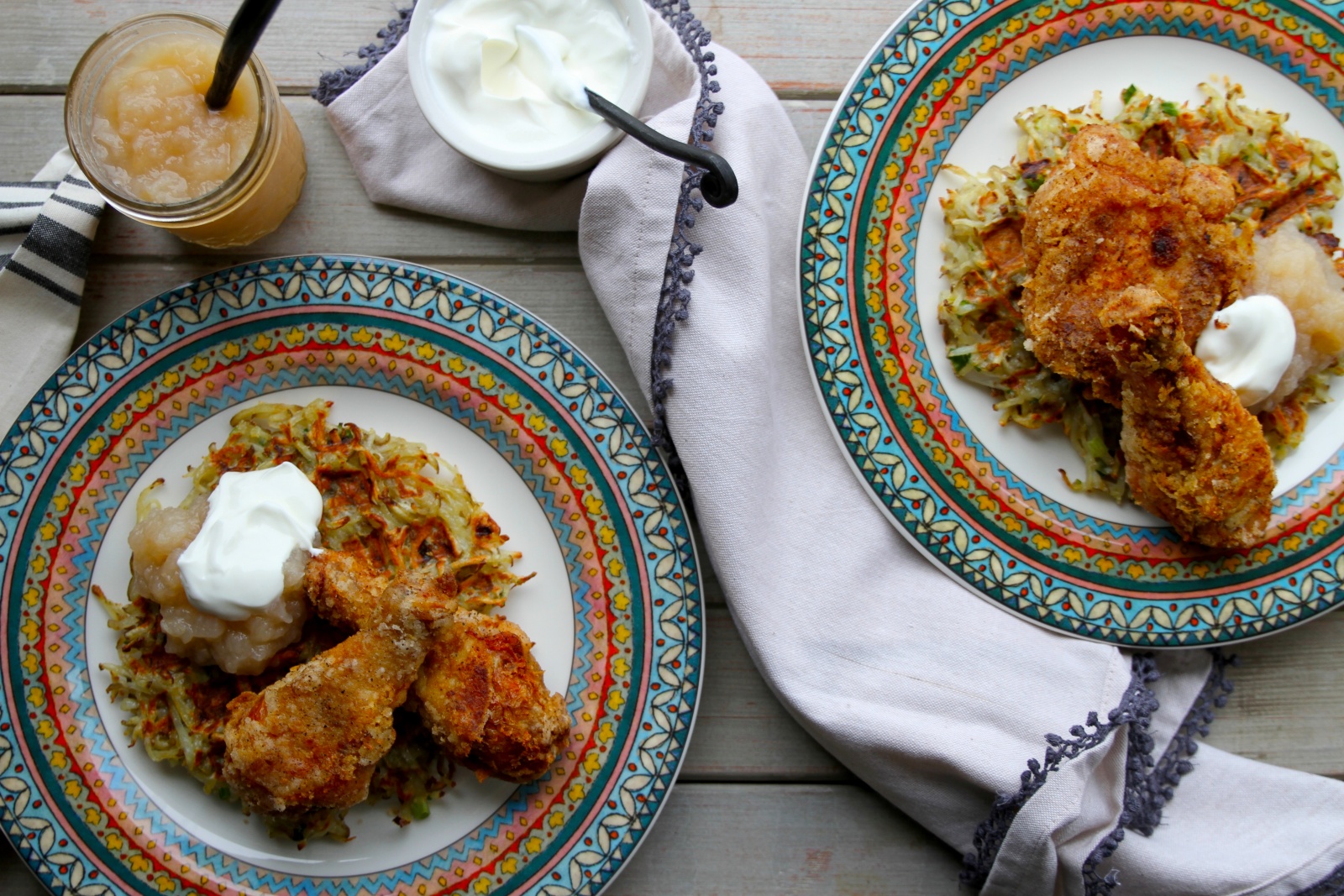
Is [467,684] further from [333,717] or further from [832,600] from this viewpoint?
[832,600]

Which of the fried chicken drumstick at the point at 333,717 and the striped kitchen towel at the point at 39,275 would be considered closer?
the fried chicken drumstick at the point at 333,717

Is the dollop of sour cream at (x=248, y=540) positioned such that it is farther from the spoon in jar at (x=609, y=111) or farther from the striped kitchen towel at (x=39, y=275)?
the spoon in jar at (x=609, y=111)

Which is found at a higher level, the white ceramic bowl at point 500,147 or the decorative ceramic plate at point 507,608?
the white ceramic bowl at point 500,147

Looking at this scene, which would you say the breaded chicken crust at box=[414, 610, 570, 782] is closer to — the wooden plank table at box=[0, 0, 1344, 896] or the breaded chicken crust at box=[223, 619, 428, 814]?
the breaded chicken crust at box=[223, 619, 428, 814]

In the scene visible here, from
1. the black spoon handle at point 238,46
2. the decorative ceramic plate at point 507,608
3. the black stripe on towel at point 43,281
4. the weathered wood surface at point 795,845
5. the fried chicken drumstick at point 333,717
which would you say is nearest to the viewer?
the black spoon handle at point 238,46

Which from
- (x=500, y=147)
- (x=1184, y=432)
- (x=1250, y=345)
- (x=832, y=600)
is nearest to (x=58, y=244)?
(x=500, y=147)

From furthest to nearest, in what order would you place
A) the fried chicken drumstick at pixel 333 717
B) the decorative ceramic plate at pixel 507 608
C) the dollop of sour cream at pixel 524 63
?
the decorative ceramic plate at pixel 507 608 → the dollop of sour cream at pixel 524 63 → the fried chicken drumstick at pixel 333 717

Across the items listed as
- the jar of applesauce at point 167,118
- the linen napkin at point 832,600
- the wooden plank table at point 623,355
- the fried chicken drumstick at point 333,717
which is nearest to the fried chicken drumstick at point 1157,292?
the linen napkin at point 832,600

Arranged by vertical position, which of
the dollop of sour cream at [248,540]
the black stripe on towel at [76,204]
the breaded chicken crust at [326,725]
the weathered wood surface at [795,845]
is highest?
the black stripe on towel at [76,204]
